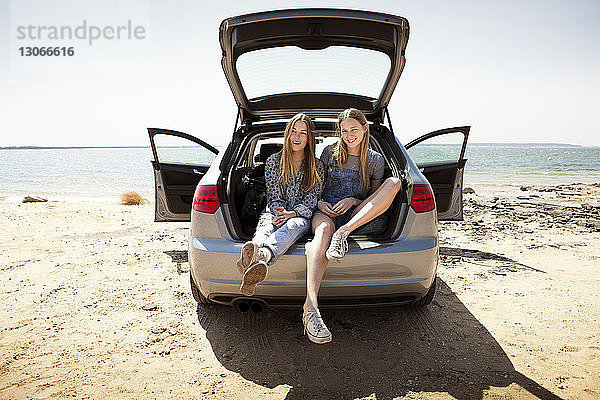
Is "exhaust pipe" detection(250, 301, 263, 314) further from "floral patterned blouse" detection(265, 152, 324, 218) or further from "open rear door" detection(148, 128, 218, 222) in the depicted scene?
"open rear door" detection(148, 128, 218, 222)

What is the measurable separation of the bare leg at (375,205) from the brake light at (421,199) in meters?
0.12

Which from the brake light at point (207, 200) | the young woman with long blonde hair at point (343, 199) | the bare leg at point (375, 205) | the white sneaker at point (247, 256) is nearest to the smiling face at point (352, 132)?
the young woman with long blonde hair at point (343, 199)

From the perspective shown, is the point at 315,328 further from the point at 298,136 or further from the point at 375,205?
the point at 298,136

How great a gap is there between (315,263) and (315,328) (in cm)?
37

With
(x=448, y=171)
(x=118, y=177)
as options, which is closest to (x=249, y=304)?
(x=448, y=171)

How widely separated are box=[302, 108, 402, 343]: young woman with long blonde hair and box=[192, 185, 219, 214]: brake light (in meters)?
0.67

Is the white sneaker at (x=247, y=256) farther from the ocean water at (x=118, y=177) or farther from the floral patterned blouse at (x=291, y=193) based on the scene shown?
the ocean water at (x=118, y=177)

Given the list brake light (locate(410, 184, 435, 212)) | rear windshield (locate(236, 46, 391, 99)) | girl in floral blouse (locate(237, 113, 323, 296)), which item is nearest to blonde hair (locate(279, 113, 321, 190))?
girl in floral blouse (locate(237, 113, 323, 296))

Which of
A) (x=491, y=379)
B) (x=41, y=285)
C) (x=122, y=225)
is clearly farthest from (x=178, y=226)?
(x=491, y=379)

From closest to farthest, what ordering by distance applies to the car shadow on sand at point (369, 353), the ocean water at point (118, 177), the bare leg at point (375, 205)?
1. the car shadow on sand at point (369, 353)
2. the bare leg at point (375, 205)
3. the ocean water at point (118, 177)

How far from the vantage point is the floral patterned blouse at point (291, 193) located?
3154mm

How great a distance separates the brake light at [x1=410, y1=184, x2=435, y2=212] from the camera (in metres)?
2.91

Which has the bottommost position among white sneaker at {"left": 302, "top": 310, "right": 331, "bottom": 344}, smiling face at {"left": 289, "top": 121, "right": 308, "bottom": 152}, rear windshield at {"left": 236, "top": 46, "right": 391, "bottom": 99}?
white sneaker at {"left": 302, "top": 310, "right": 331, "bottom": 344}

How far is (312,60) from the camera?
12.6 feet
